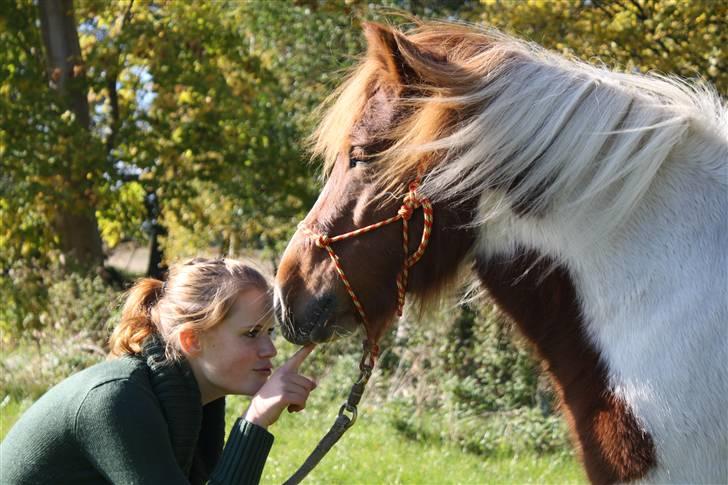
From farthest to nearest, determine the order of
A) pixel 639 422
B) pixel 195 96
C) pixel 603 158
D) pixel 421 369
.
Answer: pixel 195 96
pixel 421 369
pixel 603 158
pixel 639 422

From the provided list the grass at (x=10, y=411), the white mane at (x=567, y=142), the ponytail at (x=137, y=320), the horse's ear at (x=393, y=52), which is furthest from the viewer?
the grass at (x=10, y=411)

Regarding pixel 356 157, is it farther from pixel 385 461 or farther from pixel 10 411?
pixel 10 411

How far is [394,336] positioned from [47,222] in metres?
5.17

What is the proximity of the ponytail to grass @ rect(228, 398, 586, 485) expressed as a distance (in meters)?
2.53

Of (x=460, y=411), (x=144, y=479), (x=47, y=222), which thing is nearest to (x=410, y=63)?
(x=144, y=479)

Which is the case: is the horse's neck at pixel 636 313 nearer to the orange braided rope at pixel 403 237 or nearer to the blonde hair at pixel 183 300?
the orange braided rope at pixel 403 237

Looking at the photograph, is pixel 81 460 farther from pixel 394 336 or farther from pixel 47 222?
pixel 47 222

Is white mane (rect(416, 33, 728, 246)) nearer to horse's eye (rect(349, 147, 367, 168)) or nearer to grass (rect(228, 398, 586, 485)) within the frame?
horse's eye (rect(349, 147, 367, 168))

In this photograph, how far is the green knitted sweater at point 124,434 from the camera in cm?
243

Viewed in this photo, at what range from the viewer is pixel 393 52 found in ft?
7.75

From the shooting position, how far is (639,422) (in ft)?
6.82

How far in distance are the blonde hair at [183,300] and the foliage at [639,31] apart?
4.21 meters

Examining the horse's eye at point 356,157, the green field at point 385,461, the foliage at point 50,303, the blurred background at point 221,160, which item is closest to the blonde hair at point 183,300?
the horse's eye at point 356,157

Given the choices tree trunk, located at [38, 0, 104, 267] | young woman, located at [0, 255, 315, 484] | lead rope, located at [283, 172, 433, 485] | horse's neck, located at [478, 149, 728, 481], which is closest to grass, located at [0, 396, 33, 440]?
tree trunk, located at [38, 0, 104, 267]
